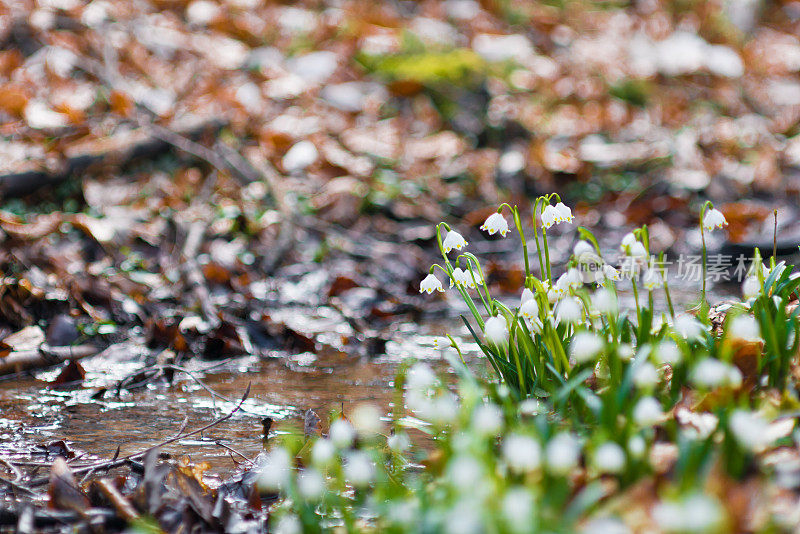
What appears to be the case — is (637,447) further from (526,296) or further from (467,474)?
(526,296)

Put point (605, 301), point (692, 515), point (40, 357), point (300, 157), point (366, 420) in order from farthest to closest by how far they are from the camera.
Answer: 1. point (300, 157)
2. point (40, 357)
3. point (605, 301)
4. point (366, 420)
5. point (692, 515)

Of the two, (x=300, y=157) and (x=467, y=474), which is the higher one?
(x=467, y=474)

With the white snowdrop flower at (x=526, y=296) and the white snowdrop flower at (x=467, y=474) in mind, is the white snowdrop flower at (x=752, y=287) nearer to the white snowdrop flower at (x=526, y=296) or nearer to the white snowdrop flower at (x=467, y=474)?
the white snowdrop flower at (x=526, y=296)

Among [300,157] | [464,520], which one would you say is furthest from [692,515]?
[300,157]

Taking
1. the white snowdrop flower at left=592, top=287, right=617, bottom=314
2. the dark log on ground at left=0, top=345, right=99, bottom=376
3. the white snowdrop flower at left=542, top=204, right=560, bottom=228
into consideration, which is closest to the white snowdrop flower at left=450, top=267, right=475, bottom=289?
the white snowdrop flower at left=542, top=204, right=560, bottom=228

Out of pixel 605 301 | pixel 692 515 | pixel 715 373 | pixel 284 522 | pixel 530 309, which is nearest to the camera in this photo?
pixel 692 515

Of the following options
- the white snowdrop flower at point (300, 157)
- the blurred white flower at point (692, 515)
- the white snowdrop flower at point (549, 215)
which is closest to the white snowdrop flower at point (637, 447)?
the blurred white flower at point (692, 515)
